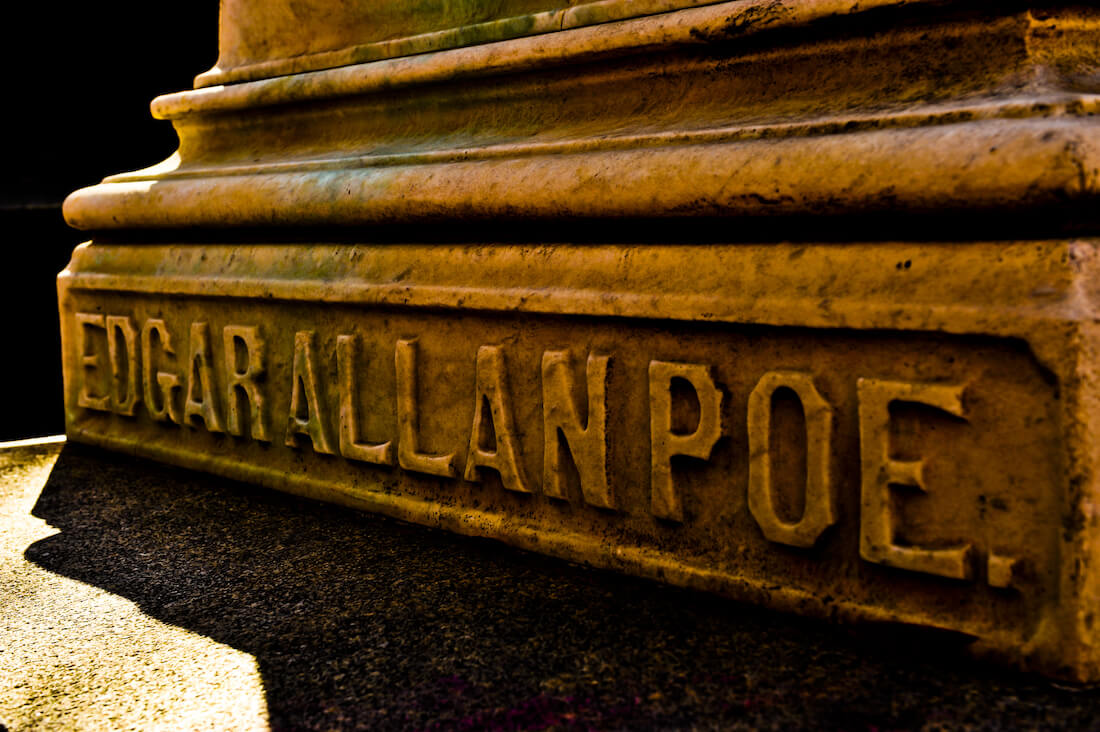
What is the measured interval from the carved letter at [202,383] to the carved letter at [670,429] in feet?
4.54

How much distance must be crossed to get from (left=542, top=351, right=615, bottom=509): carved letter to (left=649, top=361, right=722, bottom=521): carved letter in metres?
0.11

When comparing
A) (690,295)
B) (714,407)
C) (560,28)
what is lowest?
(714,407)

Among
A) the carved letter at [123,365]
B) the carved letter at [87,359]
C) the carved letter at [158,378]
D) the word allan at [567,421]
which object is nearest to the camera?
the word allan at [567,421]

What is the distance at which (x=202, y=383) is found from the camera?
264cm

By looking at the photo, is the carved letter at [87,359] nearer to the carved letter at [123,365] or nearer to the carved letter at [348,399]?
the carved letter at [123,365]

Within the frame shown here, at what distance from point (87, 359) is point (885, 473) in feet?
8.18

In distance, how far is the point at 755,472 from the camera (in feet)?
5.25

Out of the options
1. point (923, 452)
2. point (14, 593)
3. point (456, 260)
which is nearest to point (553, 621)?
point (923, 452)

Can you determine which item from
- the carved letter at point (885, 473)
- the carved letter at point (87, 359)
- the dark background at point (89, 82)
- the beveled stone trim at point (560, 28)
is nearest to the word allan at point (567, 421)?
the carved letter at point (885, 473)

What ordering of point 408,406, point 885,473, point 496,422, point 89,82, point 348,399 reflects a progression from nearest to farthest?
point 885,473 → point 496,422 → point 408,406 → point 348,399 → point 89,82

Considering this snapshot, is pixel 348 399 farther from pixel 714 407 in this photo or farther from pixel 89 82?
pixel 89 82

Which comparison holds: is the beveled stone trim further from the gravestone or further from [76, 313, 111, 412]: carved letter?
[76, 313, 111, 412]: carved letter

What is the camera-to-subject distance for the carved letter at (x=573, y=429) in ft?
5.92

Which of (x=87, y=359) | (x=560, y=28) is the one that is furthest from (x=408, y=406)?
(x=87, y=359)
